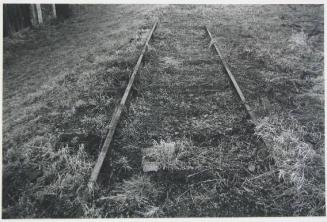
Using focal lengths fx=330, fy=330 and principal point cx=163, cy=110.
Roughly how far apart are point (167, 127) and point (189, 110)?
1.99 ft

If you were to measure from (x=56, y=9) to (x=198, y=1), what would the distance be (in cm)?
644

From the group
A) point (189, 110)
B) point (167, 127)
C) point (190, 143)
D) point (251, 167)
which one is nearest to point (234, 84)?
point (189, 110)

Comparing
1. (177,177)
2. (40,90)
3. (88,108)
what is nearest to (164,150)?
(177,177)

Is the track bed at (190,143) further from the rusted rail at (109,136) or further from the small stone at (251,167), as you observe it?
the rusted rail at (109,136)

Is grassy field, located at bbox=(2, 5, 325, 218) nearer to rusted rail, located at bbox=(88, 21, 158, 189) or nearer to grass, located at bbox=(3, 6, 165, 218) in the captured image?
grass, located at bbox=(3, 6, 165, 218)

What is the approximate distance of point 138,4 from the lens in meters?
15.0

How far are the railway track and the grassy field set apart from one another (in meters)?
0.02

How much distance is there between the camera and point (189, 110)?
16.1 feet

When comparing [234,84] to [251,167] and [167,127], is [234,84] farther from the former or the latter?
[251,167]

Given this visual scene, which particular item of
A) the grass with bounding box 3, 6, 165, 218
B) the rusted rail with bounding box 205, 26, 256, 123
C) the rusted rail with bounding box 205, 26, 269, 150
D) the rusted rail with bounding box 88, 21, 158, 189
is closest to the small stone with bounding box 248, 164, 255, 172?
the rusted rail with bounding box 205, 26, 269, 150

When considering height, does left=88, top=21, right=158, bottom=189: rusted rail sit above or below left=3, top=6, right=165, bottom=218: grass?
above

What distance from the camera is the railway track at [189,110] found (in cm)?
393

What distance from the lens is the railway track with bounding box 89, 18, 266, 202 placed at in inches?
155

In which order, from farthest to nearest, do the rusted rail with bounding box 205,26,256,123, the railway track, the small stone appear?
1. the rusted rail with bounding box 205,26,256,123
2. the railway track
3. the small stone
